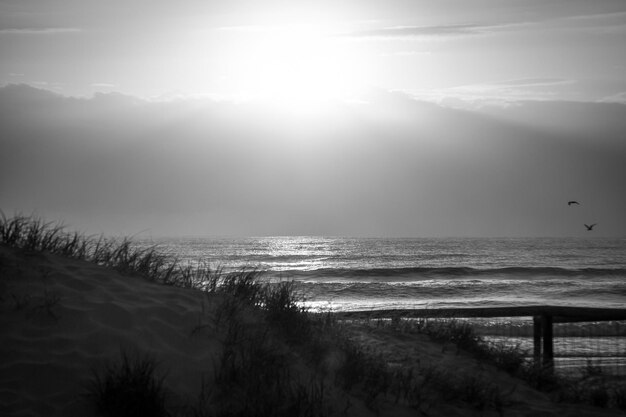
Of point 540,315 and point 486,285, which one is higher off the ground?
point 540,315

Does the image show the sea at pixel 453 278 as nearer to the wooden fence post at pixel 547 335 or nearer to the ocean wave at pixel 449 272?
the ocean wave at pixel 449 272

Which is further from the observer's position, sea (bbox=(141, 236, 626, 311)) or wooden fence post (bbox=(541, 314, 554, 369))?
sea (bbox=(141, 236, 626, 311))

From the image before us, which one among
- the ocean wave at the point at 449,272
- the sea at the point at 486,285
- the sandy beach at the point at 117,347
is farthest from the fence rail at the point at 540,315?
the ocean wave at the point at 449,272

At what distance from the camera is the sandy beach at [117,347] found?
15.4 feet

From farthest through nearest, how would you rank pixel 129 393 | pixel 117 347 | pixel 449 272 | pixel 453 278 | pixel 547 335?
pixel 449 272 < pixel 453 278 < pixel 547 335 < pixel 117 347 < pixel 129 393

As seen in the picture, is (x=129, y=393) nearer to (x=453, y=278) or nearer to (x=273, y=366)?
(x=273, y=366)

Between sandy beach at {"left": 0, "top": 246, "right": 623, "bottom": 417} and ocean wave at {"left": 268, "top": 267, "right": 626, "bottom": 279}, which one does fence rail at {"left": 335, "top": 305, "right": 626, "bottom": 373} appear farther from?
ocean wave at {"left": 268, "top": 267, "right": 626, "bottom": 279}

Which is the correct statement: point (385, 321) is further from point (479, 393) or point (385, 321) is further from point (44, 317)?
point (44, 317)

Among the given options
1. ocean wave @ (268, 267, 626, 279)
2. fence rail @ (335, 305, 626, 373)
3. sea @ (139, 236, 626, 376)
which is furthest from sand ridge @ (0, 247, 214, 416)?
ocean wave @ (268, 267, 626, 279)

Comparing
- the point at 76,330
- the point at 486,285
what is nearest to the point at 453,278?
the point at 486,285

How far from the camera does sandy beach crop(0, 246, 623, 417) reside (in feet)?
15.4

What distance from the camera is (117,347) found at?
5.19 metres

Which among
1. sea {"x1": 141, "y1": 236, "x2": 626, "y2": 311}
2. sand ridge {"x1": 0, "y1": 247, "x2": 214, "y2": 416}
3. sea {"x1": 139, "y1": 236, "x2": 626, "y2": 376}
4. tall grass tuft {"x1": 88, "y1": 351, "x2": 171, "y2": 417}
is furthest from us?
sea {"x1": 141, "y1": 236, "x2": 626, "y2": 311}

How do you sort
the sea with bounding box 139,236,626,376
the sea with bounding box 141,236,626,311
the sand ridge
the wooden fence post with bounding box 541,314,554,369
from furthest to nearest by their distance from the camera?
the sea with bounding box 141,236,626,311 → the sea with bounding box 139,236,626,376 → the wooden fence post with bounding box 541,314,554,369 → the sand ridge
